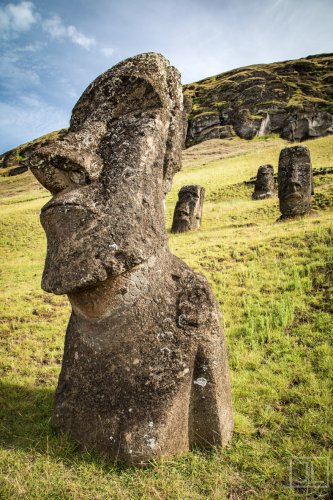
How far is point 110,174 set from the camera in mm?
3455

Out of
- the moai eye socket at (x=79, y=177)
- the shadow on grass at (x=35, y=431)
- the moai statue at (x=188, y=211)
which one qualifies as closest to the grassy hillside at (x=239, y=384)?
the shadow on grass at (x=35, y=431)

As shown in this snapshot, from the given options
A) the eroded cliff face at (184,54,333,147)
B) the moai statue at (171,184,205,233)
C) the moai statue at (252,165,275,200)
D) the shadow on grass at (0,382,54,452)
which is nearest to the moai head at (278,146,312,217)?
the moai statue at (171,184,205,233)

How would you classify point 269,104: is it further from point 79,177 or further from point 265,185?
point 79,177

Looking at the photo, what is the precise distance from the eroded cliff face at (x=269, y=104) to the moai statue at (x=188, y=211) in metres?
52.6

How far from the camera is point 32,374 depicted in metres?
5.59

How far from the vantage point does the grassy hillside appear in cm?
296

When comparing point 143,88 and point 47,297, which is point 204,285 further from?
point 47,297

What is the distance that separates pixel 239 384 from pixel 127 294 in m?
2.49

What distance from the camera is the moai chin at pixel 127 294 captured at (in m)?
3.22

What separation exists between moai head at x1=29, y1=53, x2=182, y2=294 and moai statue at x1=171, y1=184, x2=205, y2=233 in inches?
556

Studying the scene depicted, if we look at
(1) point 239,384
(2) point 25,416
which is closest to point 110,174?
(2) point 25,416

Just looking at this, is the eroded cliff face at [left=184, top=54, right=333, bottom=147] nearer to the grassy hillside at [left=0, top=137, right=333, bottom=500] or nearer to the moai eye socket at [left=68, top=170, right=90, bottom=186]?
the grassy hillside at [left=0, top=137, right=333, bottom=500]

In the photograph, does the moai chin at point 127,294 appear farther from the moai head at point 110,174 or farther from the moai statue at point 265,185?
the moai statue at point 265,185

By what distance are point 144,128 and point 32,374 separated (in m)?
4.28
